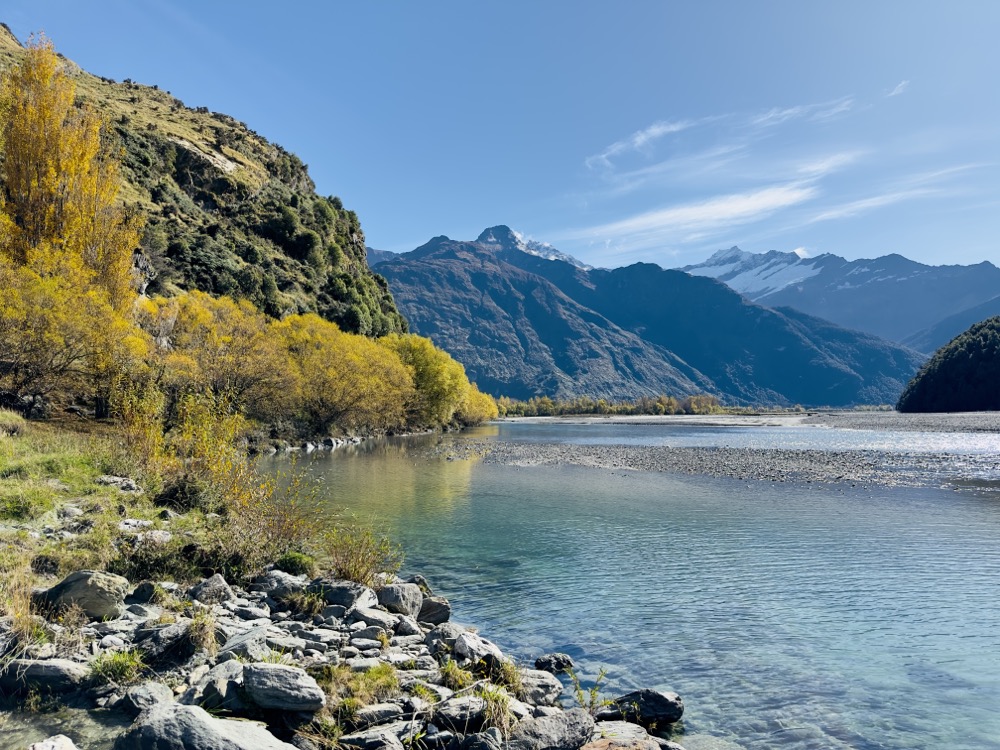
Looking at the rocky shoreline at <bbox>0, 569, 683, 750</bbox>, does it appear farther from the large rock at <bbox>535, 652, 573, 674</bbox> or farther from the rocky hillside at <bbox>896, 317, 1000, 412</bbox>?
the rocky hillside at <bbox>896, 317, 1000, 412</bbox>

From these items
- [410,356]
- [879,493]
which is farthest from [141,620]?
[410,356]

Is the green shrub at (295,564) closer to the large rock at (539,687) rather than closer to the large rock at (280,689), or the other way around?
the large rock at (539,687)

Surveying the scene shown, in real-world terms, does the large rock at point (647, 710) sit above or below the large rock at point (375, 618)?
below

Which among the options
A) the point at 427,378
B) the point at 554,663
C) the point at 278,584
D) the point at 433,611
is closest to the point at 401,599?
the point at 433,611

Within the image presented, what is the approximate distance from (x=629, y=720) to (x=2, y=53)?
123 m

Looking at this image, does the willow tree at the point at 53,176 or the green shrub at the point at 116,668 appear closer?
the green shrub at the point at 116,668

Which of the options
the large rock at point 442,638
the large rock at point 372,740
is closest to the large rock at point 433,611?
the large rock at point 442,638

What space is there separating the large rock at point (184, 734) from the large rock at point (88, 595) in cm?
440

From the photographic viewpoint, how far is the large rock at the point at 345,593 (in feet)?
41.5

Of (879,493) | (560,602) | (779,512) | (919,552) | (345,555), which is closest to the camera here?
(345,555)

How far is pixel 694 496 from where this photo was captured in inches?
1294

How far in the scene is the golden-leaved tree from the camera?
29.5 metres

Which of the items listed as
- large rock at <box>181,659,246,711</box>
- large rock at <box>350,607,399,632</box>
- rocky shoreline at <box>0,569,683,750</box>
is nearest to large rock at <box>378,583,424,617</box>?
large rock at <box>350,607,399,632</box>

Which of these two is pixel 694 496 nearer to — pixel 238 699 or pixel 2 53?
pixel 238 699
